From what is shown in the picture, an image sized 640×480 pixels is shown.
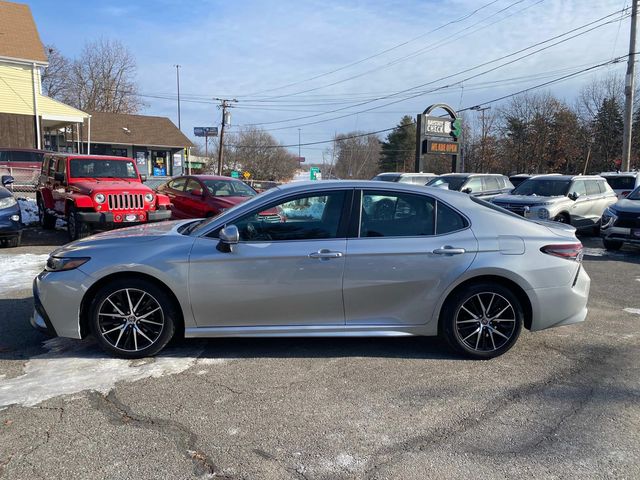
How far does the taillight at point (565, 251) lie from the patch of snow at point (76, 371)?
3.30 m

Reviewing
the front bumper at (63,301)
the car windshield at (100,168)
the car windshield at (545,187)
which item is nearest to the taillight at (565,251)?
the front bumper at (63,301)

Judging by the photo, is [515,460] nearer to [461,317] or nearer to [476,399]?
[476,399]

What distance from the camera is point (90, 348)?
15.5 feet

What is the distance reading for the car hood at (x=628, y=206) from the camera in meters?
10.5

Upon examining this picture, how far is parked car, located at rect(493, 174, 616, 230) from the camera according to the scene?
12.5 meters

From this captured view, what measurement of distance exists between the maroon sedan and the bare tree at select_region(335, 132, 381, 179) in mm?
70491

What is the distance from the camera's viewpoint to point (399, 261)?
4.40m

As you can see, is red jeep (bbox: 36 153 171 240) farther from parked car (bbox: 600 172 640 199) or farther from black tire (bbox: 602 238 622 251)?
parked car (bbox: 600 172 640 199)

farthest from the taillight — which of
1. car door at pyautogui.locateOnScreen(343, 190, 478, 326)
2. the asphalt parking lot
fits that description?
the asphalt parking lot

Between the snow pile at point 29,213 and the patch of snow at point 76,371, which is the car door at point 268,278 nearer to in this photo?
A: the patch of snow at point 76,371

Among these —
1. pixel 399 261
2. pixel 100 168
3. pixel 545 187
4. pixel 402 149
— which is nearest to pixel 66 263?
pixel 399 261

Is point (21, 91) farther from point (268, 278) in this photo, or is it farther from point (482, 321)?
point (482, 321)

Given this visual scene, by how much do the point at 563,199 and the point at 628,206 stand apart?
7.30 feet

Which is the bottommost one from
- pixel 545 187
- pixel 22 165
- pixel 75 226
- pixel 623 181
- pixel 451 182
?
pixel 75 226
